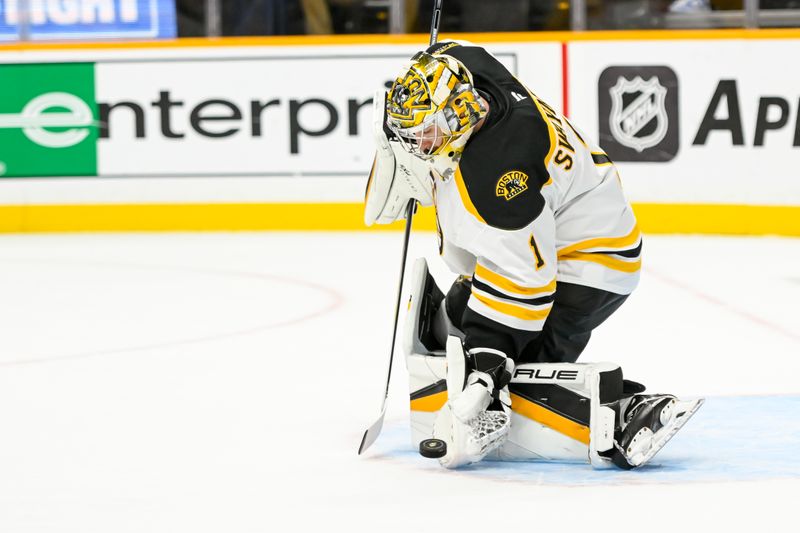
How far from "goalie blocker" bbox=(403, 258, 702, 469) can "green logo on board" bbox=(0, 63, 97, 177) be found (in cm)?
494

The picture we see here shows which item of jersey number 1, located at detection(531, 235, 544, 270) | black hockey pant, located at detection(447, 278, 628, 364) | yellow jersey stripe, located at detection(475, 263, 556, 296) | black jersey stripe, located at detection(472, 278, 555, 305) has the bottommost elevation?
black hockey pant, located at detection(447, 278, 628, 364)

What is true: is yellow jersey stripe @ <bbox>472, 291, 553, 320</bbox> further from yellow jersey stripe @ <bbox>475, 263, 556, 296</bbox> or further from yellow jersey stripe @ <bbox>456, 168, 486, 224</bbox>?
yellow jersey stripe @ <bbox>456, 168, 486, 224</bbox>

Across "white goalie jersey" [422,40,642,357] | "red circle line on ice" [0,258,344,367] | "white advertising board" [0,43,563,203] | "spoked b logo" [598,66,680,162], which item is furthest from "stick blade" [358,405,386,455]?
"white advertising board" [0,43,563,203]

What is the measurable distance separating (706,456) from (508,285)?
1.83ft

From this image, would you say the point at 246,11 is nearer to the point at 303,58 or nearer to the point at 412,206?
the point at 303,58

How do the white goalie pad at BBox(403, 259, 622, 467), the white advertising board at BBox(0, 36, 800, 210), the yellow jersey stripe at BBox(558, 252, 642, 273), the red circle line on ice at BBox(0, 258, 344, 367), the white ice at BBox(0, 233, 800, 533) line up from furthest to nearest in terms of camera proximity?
the white advertising board at BBox(0, 36, 800, 210) → the red circle line on ice at BBox(0, 258, 344, 367) → the yellow jersey stripe at BBox(558, 252, 642, 273) → the white goalie pad at BBox(403, 259, 622, 467) → the white ice at BBox(0, 233, 800, 533)

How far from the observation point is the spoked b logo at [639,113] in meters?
6.69

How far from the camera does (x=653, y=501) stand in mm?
2246

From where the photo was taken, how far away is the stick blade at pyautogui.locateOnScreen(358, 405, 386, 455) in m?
2.63

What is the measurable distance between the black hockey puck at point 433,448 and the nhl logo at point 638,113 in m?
4.51

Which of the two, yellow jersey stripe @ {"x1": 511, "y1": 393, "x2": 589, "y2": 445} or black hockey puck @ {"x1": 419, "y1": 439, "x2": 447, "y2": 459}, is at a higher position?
yellow jersey stripe @ {"x1": 511, "y1": 393, "x2": 589, "y2": 445}

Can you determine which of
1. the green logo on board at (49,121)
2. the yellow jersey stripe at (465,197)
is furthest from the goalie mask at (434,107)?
the green logo on board at (49,121)

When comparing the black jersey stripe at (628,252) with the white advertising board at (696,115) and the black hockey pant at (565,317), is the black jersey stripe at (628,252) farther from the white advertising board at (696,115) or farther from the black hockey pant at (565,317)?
the white advertising board at (696,115)

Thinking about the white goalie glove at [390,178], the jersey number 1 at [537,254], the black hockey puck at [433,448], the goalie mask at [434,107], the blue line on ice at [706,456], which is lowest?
the blue line on ice at [706,456]
